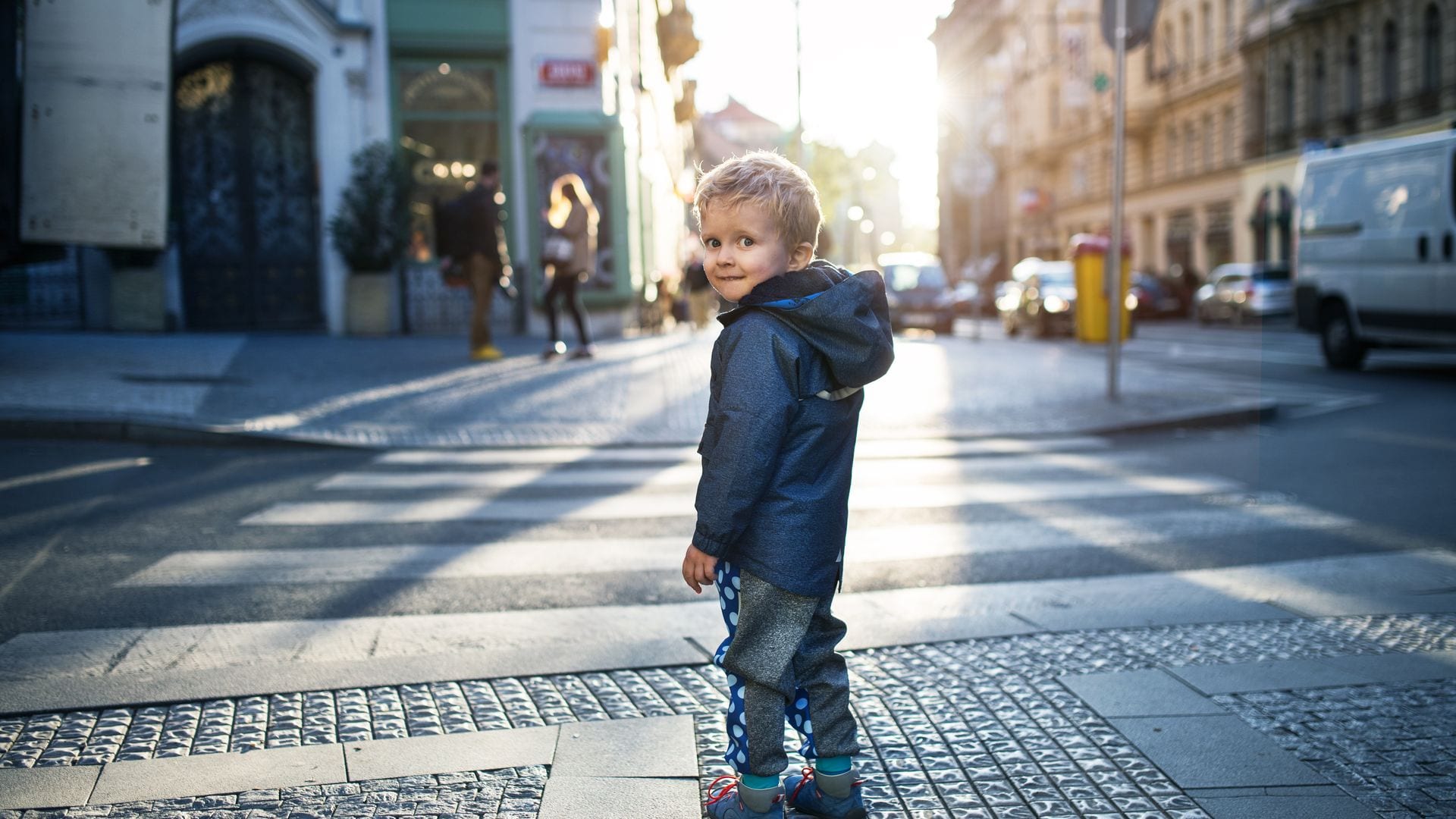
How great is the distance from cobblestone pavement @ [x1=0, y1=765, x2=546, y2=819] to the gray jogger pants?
0.50 metres

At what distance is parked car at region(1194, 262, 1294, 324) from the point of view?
29469mm

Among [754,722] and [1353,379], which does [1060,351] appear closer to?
[1353,379]

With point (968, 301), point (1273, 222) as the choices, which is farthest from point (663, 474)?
point (1273, 222)

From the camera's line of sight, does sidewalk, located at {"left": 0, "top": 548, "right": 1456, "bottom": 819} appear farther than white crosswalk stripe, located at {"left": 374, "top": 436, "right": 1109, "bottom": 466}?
No

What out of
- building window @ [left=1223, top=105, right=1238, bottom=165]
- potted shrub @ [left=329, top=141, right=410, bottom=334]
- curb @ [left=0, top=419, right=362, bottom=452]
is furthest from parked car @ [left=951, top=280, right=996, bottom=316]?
curb @ [left=0, top=419, right=362, bottom=452]

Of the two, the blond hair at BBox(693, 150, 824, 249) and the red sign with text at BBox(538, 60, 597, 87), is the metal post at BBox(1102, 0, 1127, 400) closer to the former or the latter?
the blond hair at BBox(693, 150, 824, 249)

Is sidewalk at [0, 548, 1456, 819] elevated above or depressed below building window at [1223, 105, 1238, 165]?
below

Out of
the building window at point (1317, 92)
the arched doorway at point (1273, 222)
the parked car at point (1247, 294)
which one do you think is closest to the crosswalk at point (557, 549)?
the parked car at point (1247, 294)

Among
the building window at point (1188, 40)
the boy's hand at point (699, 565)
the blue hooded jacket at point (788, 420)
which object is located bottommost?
the boy's hand at point (699, 565)

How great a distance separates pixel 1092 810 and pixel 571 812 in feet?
3.66

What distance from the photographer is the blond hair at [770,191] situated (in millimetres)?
2598

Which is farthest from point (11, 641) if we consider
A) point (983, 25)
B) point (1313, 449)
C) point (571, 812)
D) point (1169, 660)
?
point (983, 25)

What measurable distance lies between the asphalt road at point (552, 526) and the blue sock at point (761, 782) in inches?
76.1

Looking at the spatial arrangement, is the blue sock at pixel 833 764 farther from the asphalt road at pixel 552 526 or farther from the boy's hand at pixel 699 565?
the asphalt road at pixel 552 526
